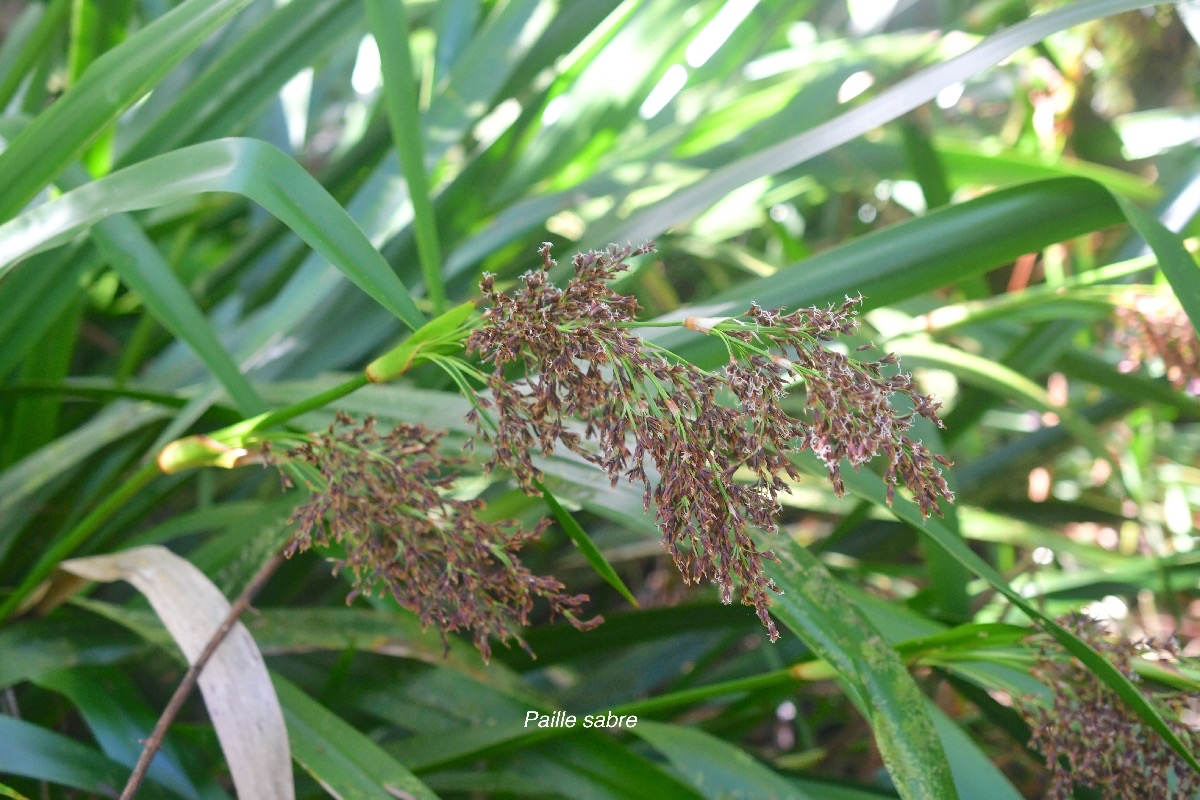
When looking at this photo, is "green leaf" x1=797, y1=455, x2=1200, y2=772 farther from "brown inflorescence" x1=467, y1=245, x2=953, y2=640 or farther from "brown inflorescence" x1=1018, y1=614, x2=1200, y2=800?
"brown inflorescence" x1=467, y1=245, x2=953, y2=640

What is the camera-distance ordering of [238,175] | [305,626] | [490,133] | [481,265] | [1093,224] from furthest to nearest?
[490,133] → [481,265] → [305,626] → [1093,224] → [238,175]

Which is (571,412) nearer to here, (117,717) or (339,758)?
(339,758)

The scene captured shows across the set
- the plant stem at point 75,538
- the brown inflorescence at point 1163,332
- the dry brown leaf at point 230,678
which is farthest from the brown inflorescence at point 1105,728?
the plant stem at point 75,538

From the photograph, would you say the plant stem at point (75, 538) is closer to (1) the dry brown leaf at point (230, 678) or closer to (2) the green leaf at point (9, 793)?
(1) the dry brown leaf at point (230, 678)

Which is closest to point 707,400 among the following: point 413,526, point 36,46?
point 413,526

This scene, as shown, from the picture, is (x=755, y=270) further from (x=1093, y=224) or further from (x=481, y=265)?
(x=1093, y=224)

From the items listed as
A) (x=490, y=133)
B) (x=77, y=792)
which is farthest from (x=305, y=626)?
(x=490, y=133)

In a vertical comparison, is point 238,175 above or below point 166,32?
below
